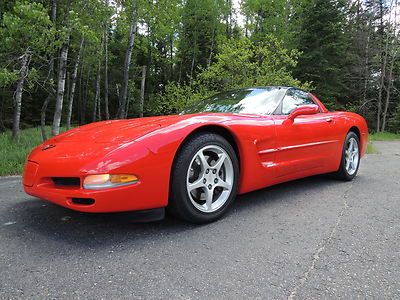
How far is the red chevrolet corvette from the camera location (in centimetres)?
215

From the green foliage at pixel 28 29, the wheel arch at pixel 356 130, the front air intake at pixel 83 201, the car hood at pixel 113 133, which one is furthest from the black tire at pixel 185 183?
the green foliage at pixel 28 29

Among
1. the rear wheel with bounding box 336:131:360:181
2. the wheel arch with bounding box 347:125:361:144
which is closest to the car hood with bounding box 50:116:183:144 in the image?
the rear wheel with bounding box 336:131:360:181

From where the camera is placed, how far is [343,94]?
2622cm

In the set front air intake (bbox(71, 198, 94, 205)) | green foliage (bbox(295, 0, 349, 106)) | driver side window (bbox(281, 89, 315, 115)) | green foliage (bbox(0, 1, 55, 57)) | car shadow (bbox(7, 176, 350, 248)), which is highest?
green foliage (bbox(295, 0, 349, 106))

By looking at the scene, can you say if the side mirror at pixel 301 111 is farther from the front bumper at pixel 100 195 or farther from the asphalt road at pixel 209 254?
the front bumper at pixel 100 195

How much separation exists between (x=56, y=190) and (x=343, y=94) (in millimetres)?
27217

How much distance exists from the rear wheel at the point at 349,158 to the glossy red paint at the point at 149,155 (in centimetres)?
88

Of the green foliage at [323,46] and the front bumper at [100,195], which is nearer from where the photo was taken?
the front bumper at [100,195]

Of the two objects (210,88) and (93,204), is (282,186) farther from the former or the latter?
(210,88)

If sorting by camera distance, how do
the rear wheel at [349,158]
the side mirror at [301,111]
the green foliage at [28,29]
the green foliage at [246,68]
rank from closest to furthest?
the side mirror at [301,111] → the rear wheel at [349,158] → the green foliage at [28,29] → the green foliage at [246,68]

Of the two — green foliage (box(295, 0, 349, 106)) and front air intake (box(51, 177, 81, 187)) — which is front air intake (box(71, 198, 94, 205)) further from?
green foliage (box(295, 0, 349, 106))

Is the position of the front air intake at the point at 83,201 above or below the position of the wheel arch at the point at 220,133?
below

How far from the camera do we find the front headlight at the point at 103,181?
2.10m

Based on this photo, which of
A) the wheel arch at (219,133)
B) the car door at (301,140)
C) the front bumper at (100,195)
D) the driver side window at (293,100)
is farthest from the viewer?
the driver side window at (293,100)
